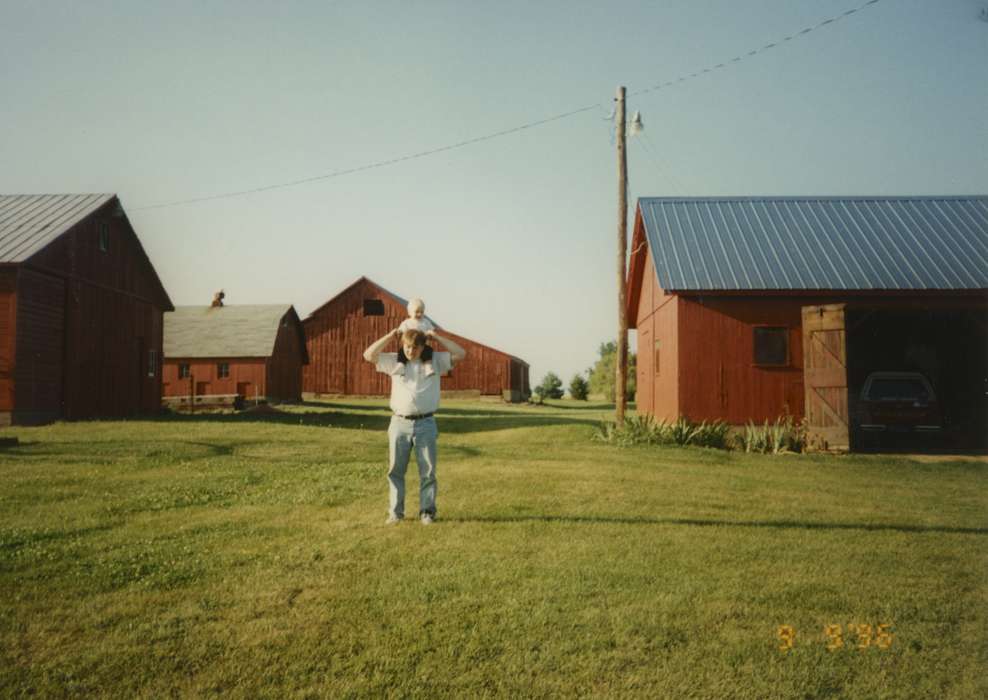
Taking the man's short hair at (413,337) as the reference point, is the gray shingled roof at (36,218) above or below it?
above

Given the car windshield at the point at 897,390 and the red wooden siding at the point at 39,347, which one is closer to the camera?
the car windshield at the point at 897,390

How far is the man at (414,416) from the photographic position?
6.77 m

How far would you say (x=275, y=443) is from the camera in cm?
1462

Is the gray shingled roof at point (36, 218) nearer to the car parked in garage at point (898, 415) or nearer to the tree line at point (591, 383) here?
the car parked in garage at point (898, 415)

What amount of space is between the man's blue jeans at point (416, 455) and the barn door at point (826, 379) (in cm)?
1182

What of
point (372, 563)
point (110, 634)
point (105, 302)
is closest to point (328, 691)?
point (110, 634)

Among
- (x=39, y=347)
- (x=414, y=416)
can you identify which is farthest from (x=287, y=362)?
(x=414, y=416)

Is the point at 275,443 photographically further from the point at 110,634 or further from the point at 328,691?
the point at 328,691

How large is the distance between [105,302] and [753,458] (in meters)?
21.7

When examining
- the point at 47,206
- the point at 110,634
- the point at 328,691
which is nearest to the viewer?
the point at 328,691
